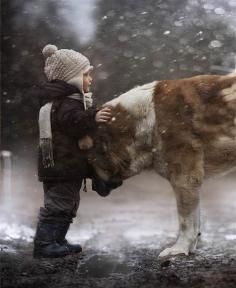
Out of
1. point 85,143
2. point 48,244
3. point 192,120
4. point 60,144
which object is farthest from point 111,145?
point 48,244

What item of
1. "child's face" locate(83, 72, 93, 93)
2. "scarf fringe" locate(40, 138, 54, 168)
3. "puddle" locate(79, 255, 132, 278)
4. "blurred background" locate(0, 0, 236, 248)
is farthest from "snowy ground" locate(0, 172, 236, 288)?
"child's face" locate(83, 72, 93, 93)

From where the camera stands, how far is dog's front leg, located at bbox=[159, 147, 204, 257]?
2174 mm

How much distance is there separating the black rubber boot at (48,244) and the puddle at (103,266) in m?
0.12

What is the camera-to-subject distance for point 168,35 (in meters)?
2.52

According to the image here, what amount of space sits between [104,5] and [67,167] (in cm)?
80

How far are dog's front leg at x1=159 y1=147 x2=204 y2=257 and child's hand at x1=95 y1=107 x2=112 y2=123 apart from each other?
317 mm

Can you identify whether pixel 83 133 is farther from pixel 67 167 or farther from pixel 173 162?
pixel 173 162

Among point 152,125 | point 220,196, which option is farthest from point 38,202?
point 220,196

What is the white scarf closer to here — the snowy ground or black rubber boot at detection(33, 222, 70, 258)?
black rubber boot at detection(33, 222, 70, 258)

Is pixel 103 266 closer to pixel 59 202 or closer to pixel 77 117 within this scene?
pixel 59 202

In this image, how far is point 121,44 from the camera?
8.47 feet

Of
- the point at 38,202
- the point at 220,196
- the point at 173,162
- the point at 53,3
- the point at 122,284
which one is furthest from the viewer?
the point at 220,196

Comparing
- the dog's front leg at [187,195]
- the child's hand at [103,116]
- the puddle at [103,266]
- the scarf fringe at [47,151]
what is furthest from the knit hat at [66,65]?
the puddle at [103,266]

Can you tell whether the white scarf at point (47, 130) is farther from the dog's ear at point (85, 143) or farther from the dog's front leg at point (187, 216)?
the dog's front leg at point (187, 216)
